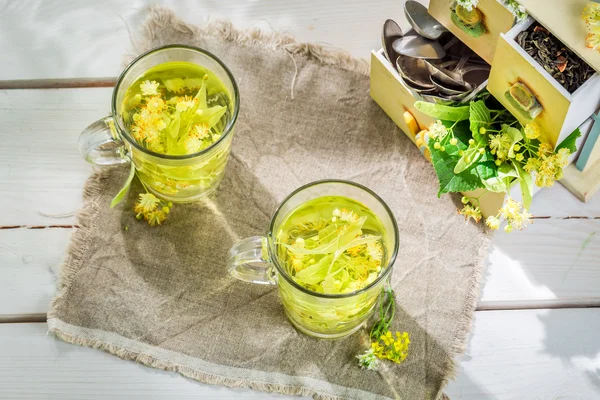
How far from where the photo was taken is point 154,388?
4.00 ft

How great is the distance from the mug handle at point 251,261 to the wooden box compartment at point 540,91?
0.39 m

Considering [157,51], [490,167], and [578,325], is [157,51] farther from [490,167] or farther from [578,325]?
[578,325]

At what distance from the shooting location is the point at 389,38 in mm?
1249

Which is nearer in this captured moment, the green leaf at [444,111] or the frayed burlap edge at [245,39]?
the green leaf at [444,111]

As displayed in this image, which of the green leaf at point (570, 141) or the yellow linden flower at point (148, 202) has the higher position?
the green leaf at point (570, 141)

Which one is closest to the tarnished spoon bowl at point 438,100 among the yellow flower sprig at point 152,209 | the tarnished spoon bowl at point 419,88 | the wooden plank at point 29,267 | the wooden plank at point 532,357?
the tarnished spoon bowl at point 419,88

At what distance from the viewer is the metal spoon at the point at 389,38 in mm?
1244

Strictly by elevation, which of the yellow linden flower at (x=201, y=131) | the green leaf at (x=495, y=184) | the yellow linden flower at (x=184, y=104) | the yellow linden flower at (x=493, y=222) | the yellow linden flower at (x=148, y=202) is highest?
the green leaf at (x=495, y=184)

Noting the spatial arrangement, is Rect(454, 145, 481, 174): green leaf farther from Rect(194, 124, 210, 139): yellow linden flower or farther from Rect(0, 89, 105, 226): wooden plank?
Rect(0, 89, 105, 226): wooden plank

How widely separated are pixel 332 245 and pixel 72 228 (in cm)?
45

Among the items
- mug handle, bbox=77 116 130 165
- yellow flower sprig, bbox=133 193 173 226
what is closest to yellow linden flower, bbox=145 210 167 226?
yellow flower sprig, bbox=133 193 173 226

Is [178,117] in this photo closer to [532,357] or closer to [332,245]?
[332,245]

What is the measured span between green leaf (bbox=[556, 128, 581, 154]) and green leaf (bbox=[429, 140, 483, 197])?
0.13m

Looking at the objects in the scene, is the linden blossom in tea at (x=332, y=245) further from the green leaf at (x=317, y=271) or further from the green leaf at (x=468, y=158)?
the green leaf at (x=468, y=158)
